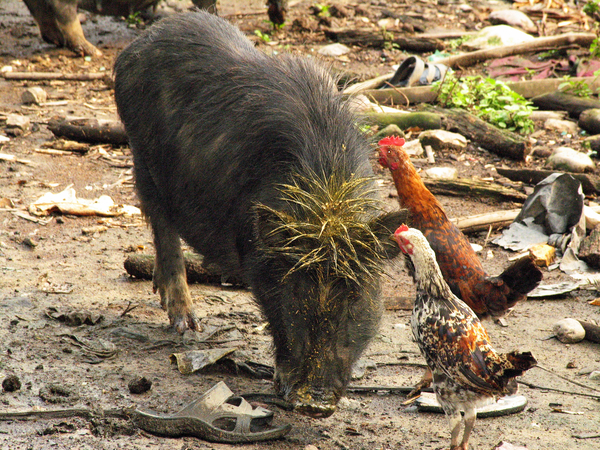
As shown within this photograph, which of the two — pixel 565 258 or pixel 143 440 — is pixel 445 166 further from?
pixel 143 440

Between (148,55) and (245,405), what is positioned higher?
(148,55)

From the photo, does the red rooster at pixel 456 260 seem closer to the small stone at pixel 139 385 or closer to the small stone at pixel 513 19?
the small stone at pixel 139 385

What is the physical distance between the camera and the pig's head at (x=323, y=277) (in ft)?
11.8

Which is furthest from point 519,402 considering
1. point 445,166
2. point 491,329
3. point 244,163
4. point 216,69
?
point 445,166

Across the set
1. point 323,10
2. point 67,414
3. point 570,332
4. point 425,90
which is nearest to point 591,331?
point 570,332

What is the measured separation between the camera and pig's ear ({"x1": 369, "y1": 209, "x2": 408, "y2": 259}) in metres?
3.69

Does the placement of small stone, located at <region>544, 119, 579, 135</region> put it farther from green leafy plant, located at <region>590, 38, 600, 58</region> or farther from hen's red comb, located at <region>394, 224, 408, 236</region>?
hen's red comb, located at <region>394, 224, 408, 236</region>

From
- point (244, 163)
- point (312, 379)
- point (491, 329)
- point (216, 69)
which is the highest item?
point (216, 69)

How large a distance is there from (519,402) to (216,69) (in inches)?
116

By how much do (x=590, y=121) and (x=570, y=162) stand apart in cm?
166

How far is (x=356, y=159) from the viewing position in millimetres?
4125

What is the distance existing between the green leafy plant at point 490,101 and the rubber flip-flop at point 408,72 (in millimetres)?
398

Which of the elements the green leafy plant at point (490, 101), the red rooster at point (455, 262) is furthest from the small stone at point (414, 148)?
the red rooster at point (455, 262)

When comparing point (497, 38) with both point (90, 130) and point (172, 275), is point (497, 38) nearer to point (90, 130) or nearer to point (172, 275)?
point (90, 130)
